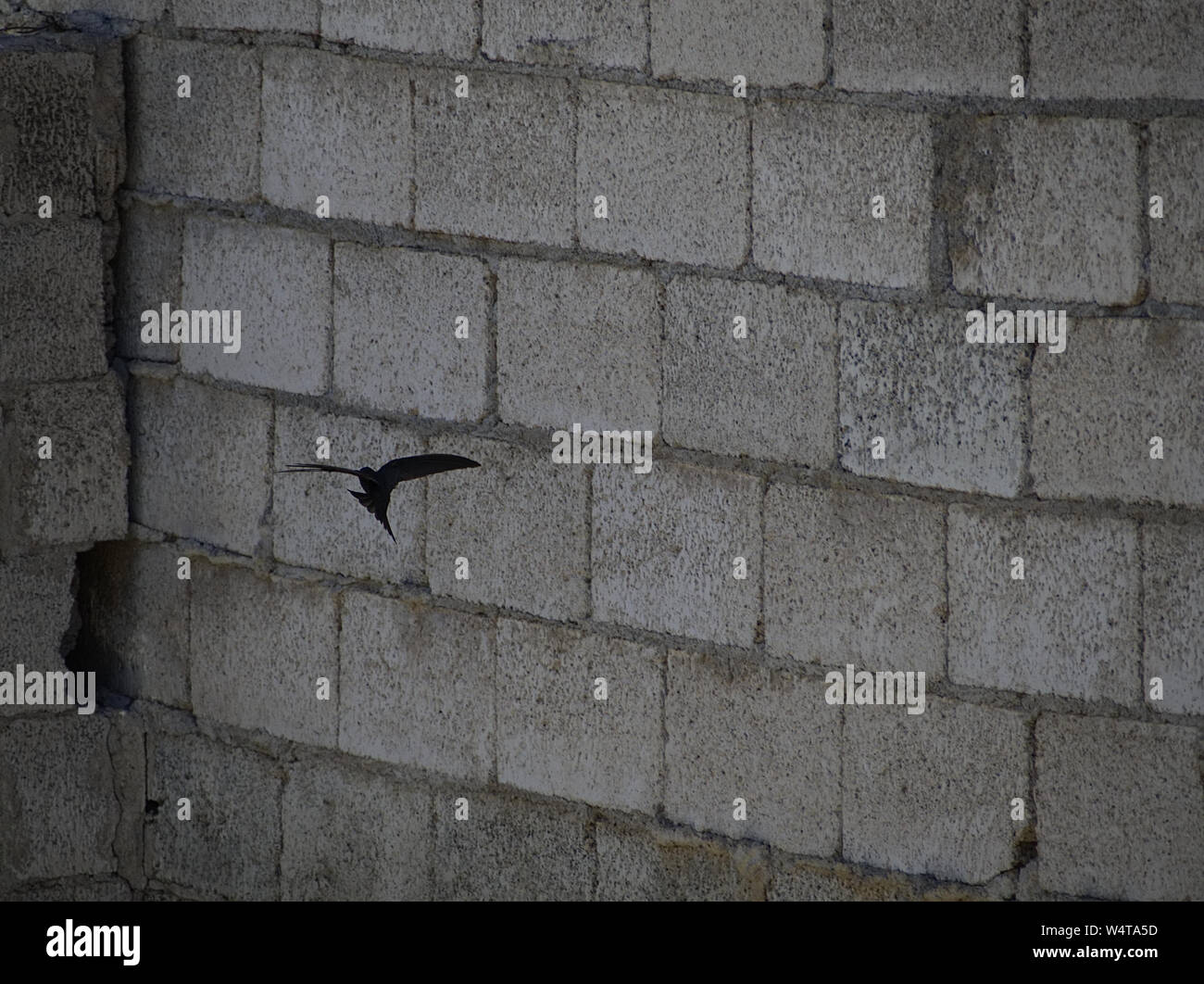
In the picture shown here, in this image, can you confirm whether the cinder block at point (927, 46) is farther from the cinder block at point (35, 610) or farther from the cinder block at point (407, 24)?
the cinder block at point (35, 610)

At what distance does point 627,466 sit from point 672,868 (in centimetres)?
117

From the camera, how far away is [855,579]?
4.34m

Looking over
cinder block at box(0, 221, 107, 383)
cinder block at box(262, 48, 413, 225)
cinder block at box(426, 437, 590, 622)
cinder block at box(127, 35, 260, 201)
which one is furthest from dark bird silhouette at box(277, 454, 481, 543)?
cinder block at box(0, 221, 107, 383)

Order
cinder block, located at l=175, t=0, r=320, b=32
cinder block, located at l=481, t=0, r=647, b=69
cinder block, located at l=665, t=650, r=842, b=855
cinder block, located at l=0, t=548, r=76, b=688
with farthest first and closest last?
1. cinder block, located at l=0, t=548, r=76, b=688
2. cinder block, located at l=175, t=0, r=320, b=32
3. cinder block, located at l=481, t=0, r=647, b=69
4. cinder block, located at l=665, t=650, r=842, b=855

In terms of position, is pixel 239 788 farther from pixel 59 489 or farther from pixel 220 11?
pixel 220 11

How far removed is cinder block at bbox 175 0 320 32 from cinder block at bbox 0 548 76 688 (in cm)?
187

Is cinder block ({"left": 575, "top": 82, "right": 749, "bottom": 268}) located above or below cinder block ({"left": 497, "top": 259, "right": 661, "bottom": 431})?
above

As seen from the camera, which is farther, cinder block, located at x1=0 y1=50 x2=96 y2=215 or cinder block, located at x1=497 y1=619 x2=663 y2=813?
cinder block, located at x1=0 y1=50 x2=96 y2=215

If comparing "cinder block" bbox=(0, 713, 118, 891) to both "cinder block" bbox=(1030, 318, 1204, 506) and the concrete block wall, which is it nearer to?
the concrete block wall

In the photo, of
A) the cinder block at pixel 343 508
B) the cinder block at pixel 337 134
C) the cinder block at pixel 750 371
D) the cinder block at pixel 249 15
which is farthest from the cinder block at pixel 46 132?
the cinder block at pixel 750 371

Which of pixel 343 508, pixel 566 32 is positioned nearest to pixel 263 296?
pixel 343 508

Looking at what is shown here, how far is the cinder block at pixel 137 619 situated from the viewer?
18.9ft

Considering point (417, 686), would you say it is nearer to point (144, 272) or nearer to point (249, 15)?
point (144, 272)

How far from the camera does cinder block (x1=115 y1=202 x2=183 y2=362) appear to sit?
5.65 meters
